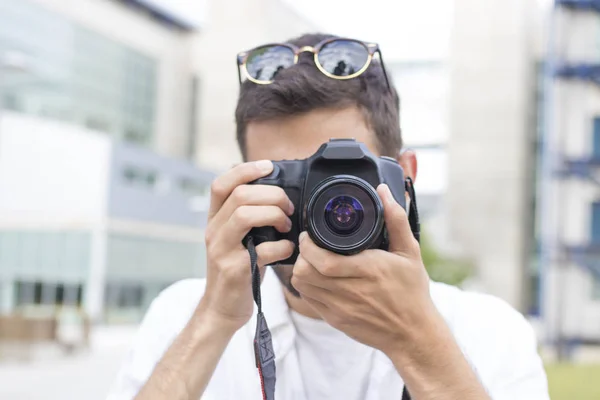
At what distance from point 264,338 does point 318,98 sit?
22.7 inches

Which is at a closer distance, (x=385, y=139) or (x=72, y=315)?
(x=385, y=139)

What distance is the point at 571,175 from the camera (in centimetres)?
1931

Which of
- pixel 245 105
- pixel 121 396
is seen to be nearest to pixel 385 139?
pixel 245 105

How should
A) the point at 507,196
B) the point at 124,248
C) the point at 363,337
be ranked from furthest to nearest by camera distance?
the point at 507,196
the point at 124,248
the point at 363,337

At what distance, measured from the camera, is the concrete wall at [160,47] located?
28.8 metres

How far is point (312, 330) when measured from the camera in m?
1.75

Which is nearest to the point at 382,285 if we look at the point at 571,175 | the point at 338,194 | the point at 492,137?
the point at 338,194

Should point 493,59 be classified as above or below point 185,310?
above

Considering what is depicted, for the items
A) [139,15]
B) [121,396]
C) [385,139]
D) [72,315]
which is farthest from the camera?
[139,15]

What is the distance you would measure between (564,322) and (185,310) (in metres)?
19.4

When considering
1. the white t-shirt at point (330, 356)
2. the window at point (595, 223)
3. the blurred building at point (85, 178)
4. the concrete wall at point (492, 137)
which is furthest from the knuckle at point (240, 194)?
the concrete wall at point (492, 137)

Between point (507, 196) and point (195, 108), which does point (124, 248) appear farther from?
point (507, 196)

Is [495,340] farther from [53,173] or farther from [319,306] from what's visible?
[53,173]

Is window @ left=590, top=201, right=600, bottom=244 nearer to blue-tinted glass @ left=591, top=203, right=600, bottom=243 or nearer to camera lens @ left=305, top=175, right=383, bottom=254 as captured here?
blue-tinted glass @ left=591, top=203, right=600, bottom=243
